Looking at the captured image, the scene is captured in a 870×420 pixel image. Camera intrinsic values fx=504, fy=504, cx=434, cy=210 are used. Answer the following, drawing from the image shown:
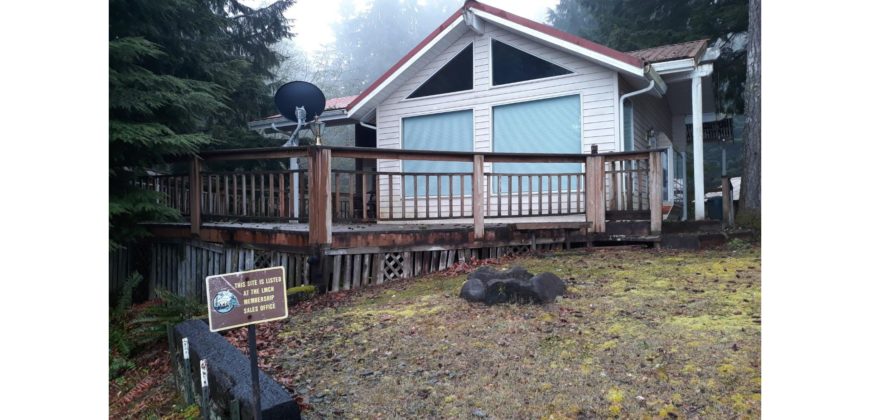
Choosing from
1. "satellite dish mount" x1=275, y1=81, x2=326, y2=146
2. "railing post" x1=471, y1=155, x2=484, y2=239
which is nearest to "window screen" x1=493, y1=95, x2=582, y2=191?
"railing post" x1=471, y1=155, x2=484, y2=239

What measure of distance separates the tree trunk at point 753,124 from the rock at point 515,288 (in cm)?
487

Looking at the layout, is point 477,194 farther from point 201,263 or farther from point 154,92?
point 154,92

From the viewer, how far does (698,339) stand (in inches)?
130

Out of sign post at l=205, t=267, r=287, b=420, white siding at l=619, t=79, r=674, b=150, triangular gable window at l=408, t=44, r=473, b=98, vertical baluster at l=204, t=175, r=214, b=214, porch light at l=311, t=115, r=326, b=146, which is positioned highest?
triangular gable window at l=408, t=44, r=473, b=98

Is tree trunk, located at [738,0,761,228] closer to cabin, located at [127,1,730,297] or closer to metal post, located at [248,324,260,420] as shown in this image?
cabin, located at [127,1,730,297]

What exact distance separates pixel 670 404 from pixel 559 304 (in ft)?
5.75

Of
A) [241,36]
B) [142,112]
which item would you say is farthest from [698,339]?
[241,36]

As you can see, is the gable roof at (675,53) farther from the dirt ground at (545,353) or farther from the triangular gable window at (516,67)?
the dirt ground at (545,353)

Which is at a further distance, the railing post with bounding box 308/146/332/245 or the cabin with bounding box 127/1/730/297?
the cabin with bounding box 127/1/730/297

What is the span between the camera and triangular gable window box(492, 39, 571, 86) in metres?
8.80

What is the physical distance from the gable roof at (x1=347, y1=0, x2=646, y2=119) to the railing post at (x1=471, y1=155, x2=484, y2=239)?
3.19 m

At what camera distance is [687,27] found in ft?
49.4

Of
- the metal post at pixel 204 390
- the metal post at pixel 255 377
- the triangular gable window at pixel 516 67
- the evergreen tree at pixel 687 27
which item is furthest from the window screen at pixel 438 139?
the evergreen tree at pixel 687 27

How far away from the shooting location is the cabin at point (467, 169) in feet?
18.8
